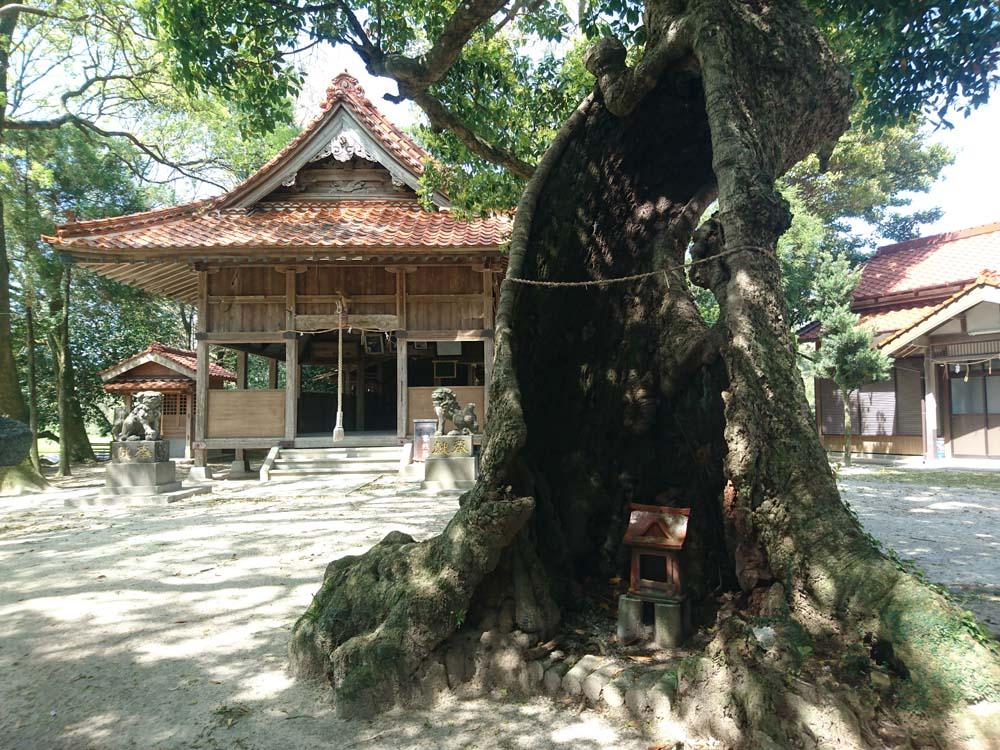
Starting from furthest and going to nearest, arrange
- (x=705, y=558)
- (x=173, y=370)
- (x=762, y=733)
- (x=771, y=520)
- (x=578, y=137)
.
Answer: (x=173, y=370) → (x=578, y=137) → (x=705, y=558) → (x=771, y=520) → (x=762, y=733)

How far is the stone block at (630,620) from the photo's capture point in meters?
3.33

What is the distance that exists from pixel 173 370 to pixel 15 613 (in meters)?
18.8

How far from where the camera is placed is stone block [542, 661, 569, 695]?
2.99m

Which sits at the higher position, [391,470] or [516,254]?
[516,254]

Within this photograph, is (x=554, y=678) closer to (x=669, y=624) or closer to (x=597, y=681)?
(x=597, y=681)

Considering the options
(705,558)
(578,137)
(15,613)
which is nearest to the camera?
(705,558)

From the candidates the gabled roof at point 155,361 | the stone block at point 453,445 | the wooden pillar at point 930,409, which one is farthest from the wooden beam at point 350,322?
the wooden pillar at point 930,409

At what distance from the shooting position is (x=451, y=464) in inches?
412

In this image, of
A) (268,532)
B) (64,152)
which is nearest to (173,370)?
(64,152)

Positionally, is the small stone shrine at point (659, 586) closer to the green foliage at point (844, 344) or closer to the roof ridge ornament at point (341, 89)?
the roof ridge ornament at point (341, 89)

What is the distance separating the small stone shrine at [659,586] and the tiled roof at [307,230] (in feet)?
27.3

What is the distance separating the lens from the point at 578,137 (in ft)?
15.5

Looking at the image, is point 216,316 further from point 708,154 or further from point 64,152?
point 708,154

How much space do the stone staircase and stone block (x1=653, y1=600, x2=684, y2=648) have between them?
937cm
